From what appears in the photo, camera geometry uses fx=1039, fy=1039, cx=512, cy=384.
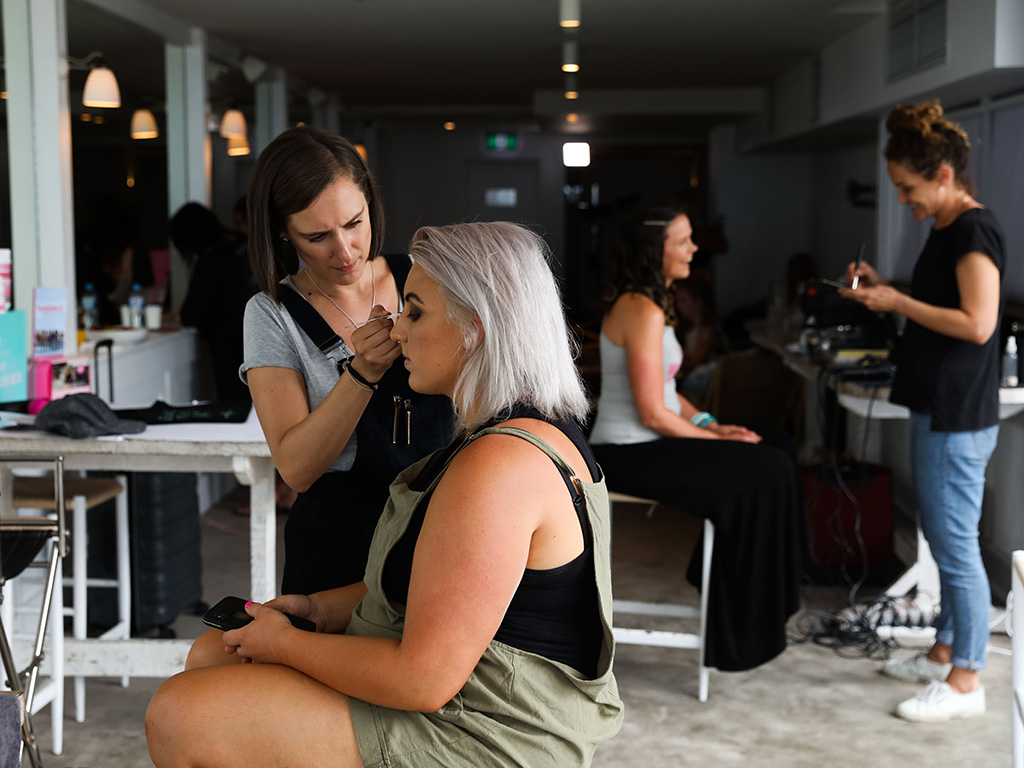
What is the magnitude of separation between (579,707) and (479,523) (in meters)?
0.35

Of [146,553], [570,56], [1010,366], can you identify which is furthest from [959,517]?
[570,56]

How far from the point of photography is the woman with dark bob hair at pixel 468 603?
1.33 meters

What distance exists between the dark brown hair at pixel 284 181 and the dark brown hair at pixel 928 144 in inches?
71.2

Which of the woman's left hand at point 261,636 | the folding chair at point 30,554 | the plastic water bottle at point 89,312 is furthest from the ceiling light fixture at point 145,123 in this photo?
the woman's left hand at point 261,636

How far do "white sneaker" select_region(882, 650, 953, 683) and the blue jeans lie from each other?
23 cm

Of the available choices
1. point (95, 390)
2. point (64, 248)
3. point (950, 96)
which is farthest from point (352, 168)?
point (950, 96)

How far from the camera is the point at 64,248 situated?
4.15 meters

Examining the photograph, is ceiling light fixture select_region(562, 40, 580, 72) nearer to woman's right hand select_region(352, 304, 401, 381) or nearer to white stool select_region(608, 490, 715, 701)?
white stool select_region(608, 490, 715, 701)

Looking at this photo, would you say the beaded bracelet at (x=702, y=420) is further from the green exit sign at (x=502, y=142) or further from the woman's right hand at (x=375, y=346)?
the green exit sign at (x=502, y=142)

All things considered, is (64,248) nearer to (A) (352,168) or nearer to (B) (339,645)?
(A) (352,168)

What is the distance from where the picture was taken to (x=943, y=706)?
9.87 ft

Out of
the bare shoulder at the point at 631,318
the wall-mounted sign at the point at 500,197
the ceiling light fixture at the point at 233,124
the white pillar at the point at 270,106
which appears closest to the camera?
the bare shoulder at the point at 631,318

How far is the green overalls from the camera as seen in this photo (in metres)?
Answer: 1.41

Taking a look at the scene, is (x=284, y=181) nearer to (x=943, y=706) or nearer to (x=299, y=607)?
(x=299, y=607)
